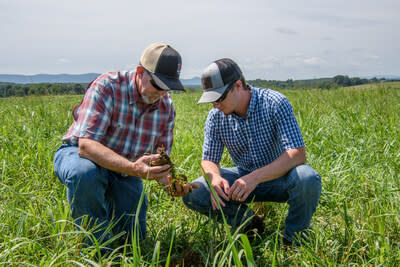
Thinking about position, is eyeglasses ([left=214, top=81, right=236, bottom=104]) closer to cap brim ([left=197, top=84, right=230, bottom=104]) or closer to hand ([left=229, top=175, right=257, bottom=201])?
cap brim ([left=197, top=84, right=230, bottom=104])

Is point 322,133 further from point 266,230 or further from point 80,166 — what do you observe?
point 80,166

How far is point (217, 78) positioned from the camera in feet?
7.24

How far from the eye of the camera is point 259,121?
2354 millimetres

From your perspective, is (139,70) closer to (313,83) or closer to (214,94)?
(214,94)

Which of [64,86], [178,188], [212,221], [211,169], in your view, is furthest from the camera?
[64,86]

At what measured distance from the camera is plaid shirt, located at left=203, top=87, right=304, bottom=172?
2250 millimetres

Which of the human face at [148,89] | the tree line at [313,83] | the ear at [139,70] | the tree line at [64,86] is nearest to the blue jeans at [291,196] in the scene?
the human face at [148,89]

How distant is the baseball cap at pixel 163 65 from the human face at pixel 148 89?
Answer: 0.17 feet

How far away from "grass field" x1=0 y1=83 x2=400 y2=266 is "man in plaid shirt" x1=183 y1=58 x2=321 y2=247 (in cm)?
15

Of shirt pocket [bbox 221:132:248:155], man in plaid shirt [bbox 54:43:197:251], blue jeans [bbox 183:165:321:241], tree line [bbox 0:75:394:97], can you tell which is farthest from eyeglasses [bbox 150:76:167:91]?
tree line [bbox 0:75:394:97]

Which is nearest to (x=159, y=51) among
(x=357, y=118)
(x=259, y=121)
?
(x=259, y=121)

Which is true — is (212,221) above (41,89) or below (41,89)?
below

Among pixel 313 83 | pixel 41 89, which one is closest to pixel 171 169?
pixel 41 89

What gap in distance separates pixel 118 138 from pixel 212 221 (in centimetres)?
83
